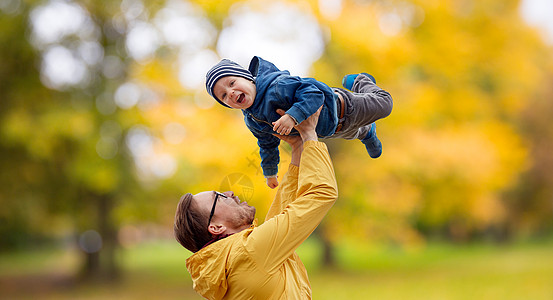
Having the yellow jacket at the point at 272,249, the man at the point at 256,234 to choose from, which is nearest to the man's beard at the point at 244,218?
the man at the point at 256,234

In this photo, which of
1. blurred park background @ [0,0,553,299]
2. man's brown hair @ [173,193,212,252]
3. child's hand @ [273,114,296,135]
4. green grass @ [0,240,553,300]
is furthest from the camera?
green grass @ [0,240,553,300]

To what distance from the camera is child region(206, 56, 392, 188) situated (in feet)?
5.34

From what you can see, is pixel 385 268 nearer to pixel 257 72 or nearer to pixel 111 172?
pixel 111 172

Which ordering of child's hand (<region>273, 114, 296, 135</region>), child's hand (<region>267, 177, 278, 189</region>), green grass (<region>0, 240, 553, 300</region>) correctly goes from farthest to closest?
green grass (<region>0, 240, 553, 300</region>) < child's hand (<region>267, 177, 278, 189</region>) < child's hand (<region>273, 114, 296, 135</region>)

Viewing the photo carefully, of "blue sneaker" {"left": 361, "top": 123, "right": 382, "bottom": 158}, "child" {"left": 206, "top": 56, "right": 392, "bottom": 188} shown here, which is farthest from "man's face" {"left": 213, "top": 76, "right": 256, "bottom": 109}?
"blue sneaker" {"left": 361, "top": 123, "right": 382, "bottom": 158}

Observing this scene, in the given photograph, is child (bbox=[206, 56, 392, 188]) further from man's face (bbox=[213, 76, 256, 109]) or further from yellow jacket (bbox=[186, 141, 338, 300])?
yellow jacket (bbox=[186, 141, 338, 300])

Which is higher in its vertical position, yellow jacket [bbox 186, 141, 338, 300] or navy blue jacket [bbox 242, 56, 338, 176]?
navy blue jacket [bbox 242, 56, 338, 176]

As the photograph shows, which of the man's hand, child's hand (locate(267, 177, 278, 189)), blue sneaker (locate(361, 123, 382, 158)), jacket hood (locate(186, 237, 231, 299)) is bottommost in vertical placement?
jacket hood (locate(186, 237, 231, 299))

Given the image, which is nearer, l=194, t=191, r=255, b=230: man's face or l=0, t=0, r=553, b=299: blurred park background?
l=194, t=191, r=255, b=230: man's face

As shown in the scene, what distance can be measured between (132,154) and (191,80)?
2144mm

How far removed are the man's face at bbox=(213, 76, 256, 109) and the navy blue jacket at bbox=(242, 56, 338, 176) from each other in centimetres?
4

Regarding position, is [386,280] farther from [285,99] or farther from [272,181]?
[285,99]

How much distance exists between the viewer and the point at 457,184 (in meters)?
10.6

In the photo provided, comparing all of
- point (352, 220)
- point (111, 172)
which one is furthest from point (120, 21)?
point (352, 220)
